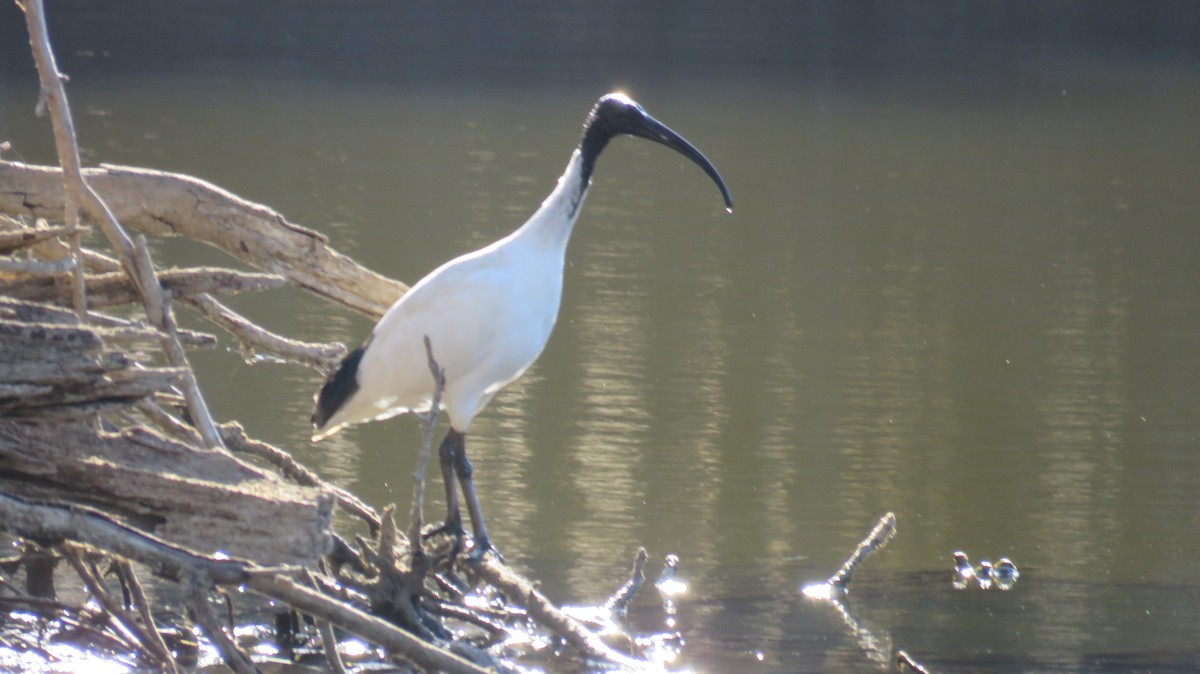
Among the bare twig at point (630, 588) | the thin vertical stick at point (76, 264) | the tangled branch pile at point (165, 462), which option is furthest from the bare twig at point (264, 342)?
the bare twig at point (630, 588)

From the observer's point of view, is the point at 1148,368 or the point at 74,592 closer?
the point at 74,592

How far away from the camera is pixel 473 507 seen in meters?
5.59

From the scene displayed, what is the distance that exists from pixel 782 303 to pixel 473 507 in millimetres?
6177

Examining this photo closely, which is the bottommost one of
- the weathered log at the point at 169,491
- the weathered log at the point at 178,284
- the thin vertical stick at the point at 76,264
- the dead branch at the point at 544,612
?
the dead branch at the point at 544,612

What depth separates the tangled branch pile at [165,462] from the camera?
367cm

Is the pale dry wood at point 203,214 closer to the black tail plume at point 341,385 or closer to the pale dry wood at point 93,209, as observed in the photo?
the black tail plume at point 341,385

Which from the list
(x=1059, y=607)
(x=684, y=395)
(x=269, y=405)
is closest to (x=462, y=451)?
(x=1059, y=607)

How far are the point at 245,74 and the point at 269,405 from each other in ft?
47.1

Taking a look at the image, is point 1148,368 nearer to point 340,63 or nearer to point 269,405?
point 269,405

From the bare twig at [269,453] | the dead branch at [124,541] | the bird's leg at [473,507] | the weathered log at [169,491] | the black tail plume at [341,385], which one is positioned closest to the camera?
the dead branch at [124,541]

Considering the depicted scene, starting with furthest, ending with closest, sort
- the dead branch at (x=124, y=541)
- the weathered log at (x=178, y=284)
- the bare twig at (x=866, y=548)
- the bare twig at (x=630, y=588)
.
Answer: the bare twig at (x=866, y=548), the bare twig at (x=630, y=588), the weathered log at (x=178, y=284), the dead branch at (x=124, y=541)

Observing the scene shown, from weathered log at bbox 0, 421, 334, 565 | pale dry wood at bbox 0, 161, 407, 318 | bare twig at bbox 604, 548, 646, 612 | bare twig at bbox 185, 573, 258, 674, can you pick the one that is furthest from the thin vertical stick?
bare twig at bbox 604, 548, 646, 612

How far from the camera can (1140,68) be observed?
83.7ft

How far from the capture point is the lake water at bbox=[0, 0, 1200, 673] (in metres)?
6.91
